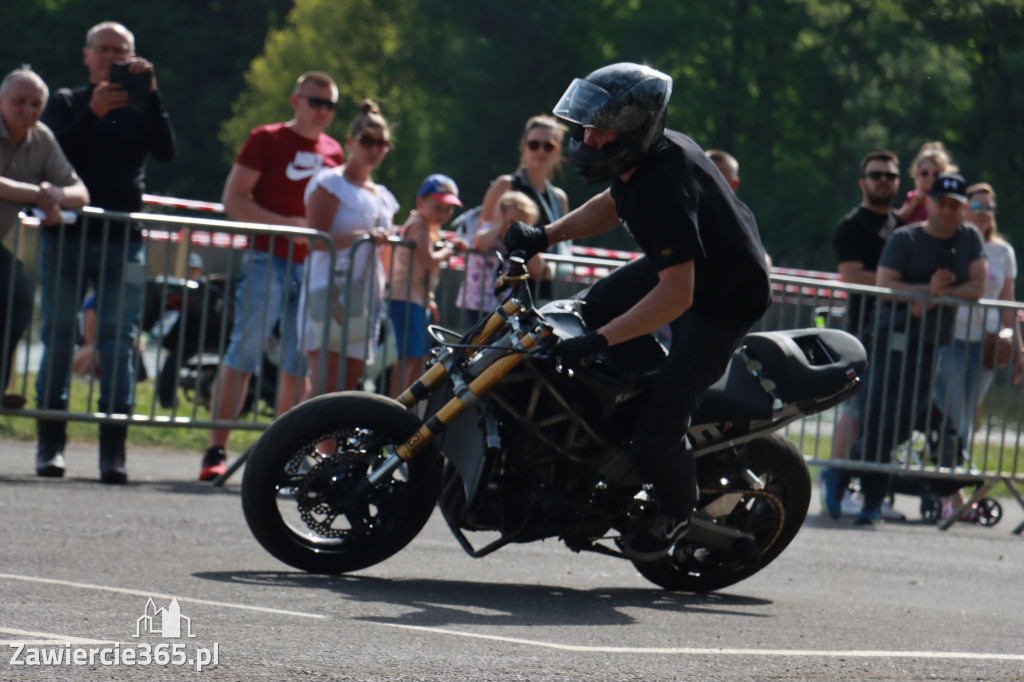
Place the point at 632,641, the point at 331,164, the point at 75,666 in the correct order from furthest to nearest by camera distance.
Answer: the point at 331,164 < the point at 632,641 < the point at 75,666

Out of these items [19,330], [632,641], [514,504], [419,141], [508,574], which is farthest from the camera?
[419,141]

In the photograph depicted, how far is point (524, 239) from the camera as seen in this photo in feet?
A: 20.0

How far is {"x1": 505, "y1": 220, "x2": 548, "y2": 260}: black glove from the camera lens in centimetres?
608

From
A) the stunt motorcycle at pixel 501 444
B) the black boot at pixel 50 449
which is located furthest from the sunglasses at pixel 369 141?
the stunt motorcycle at pixel 501 444

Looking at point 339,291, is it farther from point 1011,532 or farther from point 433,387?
point 1011,532

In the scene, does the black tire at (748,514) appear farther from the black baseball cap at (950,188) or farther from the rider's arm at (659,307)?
the black baseball cap at (950,188)

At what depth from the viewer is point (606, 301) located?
20.2 ft

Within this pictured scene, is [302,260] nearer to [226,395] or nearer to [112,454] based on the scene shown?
[226,395]

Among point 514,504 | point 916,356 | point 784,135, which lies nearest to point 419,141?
point 784,135

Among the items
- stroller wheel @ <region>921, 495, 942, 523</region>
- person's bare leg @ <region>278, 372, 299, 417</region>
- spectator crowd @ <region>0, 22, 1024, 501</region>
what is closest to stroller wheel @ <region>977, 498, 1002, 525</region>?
stroller wheel @ <region>921, 495, 942, 523</region>

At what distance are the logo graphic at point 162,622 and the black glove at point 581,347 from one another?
1.51m

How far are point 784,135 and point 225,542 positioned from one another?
156ft

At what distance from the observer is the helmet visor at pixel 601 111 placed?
561 centimetres

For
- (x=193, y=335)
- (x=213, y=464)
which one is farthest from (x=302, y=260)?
(x=193, y=335)
